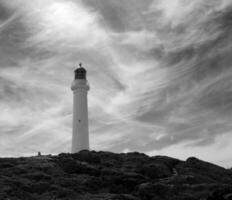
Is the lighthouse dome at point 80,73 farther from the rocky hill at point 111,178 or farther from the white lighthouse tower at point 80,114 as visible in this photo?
the rocky hill at point 111,178

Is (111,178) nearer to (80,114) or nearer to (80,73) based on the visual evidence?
(80,114)

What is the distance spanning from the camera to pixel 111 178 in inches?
1144

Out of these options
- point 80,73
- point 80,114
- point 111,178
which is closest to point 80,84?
point 80,73

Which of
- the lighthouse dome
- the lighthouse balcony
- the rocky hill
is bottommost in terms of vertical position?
the rocky hill

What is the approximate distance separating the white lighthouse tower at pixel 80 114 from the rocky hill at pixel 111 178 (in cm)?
1021

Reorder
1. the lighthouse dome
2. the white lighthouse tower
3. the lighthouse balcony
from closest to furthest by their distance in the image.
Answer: the white lighthouse tower, the lighthouse balcony, the lighthouse dome

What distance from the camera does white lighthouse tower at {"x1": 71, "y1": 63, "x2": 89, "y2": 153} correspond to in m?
47.4

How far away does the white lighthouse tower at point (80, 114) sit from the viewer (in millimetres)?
47394

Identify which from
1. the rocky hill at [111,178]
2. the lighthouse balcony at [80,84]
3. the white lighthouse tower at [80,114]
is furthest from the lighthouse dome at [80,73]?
the rocky hill at [111,178]

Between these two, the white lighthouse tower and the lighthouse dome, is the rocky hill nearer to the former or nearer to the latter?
the white lighthouse tower

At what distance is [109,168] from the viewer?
32.1 m

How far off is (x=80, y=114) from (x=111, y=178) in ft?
67.2

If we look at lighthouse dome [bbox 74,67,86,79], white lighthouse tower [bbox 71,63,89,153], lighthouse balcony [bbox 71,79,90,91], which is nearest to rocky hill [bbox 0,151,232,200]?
white lighthouse tower [bbox 71,63,89,153]

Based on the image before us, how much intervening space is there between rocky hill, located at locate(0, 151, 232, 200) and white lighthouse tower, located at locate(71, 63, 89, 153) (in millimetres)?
10209
